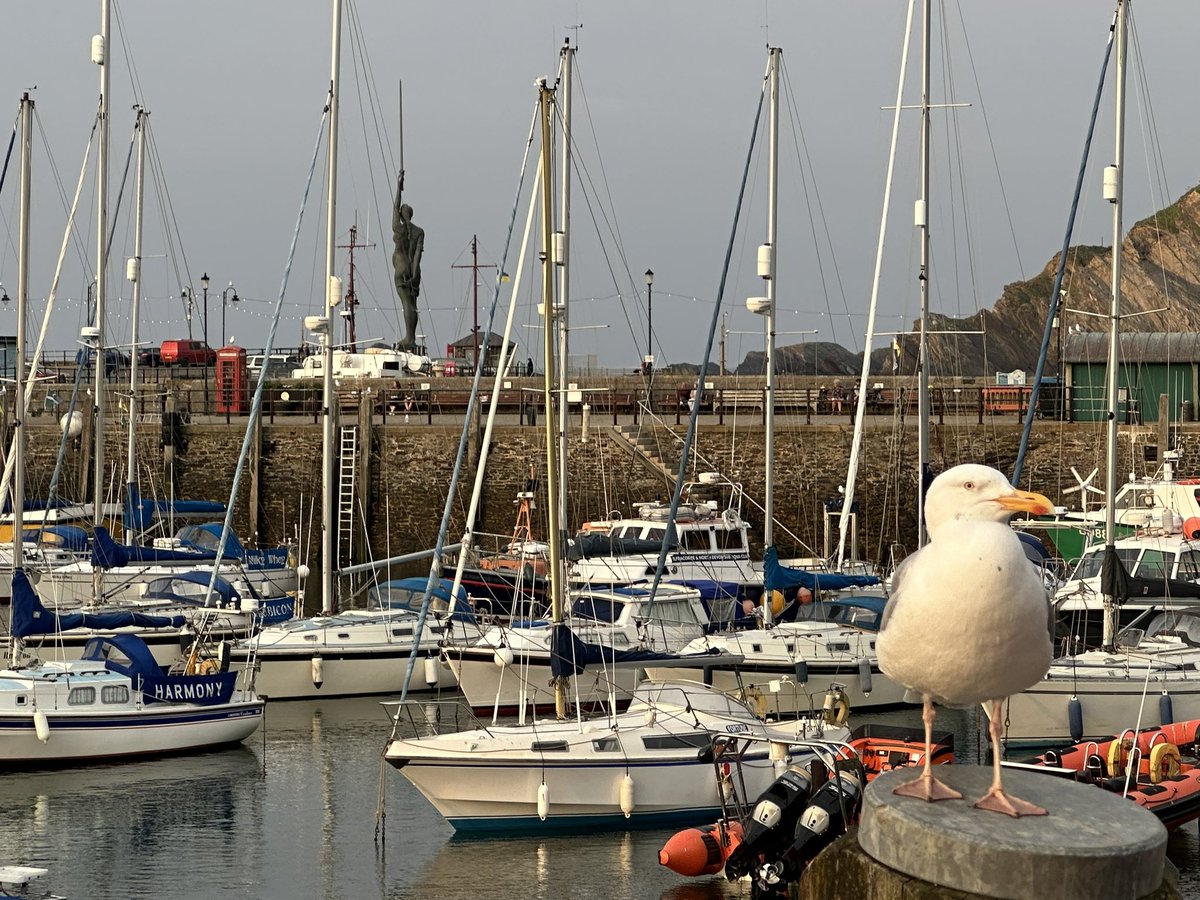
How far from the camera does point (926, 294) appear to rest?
3002 cm

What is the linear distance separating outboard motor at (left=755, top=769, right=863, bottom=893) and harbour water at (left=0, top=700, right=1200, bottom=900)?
987 mm

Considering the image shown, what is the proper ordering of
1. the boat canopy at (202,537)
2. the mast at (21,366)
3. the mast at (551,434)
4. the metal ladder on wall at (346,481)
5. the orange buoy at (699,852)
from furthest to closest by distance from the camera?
the metal ladder on wall at (346,481), the boat canopy at (202,537), the mast at (21,366), the mast at (551,434), the orange buoy at (699,852)

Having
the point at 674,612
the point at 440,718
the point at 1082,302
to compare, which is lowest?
the point at 440,718

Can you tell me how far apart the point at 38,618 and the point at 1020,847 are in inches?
840

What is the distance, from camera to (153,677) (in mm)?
24141

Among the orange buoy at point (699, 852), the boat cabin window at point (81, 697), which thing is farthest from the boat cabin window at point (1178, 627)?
the boat cabin window at point (81, 697)

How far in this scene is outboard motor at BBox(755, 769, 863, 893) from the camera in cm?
1612

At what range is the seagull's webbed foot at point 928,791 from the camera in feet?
28.4

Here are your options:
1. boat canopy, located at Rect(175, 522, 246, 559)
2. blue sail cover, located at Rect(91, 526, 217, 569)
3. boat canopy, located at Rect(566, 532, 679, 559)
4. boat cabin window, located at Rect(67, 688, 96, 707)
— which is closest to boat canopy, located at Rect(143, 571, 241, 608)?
blue sail cover, located at Rect(91, 526, 217, 569)

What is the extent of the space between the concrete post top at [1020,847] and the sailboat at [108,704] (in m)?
16.9

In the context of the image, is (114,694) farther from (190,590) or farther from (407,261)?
(407,261)

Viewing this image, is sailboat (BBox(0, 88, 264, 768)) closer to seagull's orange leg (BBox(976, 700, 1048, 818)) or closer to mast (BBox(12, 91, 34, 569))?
mast (BBox(12, 91, 34, 569))

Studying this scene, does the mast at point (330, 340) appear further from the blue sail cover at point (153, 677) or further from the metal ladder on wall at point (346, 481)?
the metal ladder on wall at point (346, 481)

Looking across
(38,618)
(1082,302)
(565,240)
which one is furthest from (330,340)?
(1082,302)
